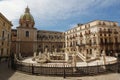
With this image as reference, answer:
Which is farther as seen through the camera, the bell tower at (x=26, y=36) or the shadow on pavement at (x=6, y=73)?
the bell tower at (x=26, y=36)

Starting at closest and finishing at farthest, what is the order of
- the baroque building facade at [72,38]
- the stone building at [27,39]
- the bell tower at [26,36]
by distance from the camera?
the baroque building facade at [72,38] → the stone building at [27,39] → the bell tower at [26,36]

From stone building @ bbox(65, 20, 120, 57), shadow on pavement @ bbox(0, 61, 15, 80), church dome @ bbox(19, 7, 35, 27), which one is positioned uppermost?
church dome @ bbox(19, 7, 35, 27)

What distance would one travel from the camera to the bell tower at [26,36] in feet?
163

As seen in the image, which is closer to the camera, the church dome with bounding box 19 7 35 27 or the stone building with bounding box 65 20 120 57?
the stone building with bounding box 65 20 120 57

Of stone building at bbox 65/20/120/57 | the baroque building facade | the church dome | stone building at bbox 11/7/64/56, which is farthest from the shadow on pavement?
the church dome

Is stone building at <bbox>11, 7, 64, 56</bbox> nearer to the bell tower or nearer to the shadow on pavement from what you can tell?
the bell tower

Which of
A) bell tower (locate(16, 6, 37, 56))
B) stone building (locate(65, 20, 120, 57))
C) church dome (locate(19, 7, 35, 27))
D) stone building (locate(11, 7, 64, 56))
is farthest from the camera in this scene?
church dome (locate(19, 7, 35, 27))

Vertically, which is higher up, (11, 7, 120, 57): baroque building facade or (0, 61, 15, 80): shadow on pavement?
(11, 7, 120, 57): baroque building facade

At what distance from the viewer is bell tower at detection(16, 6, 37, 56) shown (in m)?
49.8

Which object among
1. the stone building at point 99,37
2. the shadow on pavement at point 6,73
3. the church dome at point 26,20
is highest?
the church dome at point 26,20

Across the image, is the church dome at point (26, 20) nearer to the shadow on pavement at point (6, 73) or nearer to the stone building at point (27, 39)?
the stone building at point (27, 39)

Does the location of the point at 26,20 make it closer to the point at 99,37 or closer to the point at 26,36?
the point at 26,36

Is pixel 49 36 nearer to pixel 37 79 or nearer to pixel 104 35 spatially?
pixel 104 35

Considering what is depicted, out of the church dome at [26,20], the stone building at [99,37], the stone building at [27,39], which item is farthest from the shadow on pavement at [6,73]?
the church dome at [26,20]
